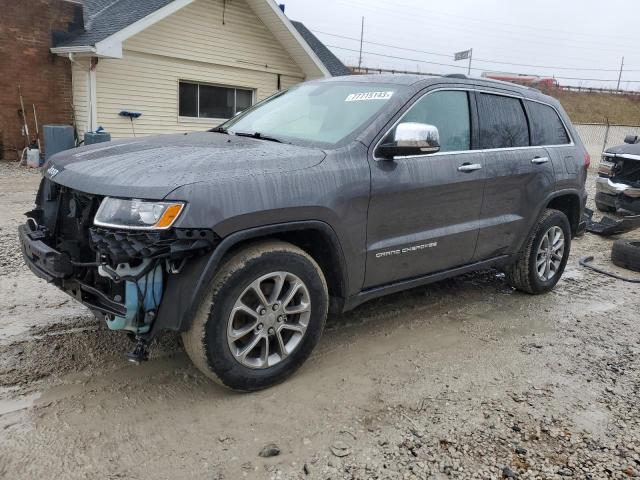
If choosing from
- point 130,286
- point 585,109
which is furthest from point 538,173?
point 585,109

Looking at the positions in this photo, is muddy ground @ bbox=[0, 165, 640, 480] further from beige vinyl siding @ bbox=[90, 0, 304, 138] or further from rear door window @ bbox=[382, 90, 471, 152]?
beige vinyl siding @ bbox=[90, 0, 304, 138]

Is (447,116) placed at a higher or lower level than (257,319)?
higher

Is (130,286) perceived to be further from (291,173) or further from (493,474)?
(493,474)

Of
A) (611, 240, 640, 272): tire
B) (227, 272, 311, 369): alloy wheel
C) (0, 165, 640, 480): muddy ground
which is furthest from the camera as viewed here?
(611, 240, 640, 272): tire

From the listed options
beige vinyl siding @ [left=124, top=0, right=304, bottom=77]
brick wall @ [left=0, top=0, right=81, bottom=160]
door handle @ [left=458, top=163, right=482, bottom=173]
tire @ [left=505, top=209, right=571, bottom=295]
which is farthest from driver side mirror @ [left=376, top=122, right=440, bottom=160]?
brick wall @ [left=0, top=0, right=81, bottom=160]

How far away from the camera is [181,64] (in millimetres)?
13695

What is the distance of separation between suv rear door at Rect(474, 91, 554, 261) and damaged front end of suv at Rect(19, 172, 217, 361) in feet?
8.24

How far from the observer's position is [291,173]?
304 centimetres

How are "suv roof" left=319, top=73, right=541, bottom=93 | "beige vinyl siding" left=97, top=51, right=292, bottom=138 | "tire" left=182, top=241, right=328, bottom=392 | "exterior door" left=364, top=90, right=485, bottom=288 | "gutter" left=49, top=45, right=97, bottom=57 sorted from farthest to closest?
1. "beige vinyl siding" left=97, top=51, right=292, bottom=138
2. "gutter" left=49, top=45, right=97, bottom=57
3. "suv roof" left=319, top=73, right=541, bottom=93
4. "exterior door" left=364, top=90, right=485, bottom=288
5. "tire" left=182, top=241, right=328, bottom=392

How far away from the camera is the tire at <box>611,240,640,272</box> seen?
20.9 ft

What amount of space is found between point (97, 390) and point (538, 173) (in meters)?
3.88

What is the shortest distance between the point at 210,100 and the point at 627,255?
11.4 m

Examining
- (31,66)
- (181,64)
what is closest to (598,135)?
(181,64)

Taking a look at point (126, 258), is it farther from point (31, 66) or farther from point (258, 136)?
point (31, 66)
